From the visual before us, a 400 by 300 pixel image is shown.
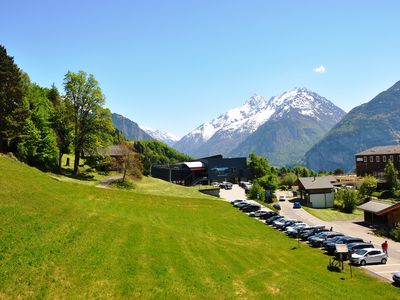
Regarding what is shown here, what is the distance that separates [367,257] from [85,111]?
184ft

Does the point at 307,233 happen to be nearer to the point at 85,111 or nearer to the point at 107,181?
the point at 107,181

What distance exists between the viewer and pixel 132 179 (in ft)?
268

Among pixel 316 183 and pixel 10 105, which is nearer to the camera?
pixel 10 105

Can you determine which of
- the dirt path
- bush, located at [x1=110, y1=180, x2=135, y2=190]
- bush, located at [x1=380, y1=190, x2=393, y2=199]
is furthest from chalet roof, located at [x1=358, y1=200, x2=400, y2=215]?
the dirt path

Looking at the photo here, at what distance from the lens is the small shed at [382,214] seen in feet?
231

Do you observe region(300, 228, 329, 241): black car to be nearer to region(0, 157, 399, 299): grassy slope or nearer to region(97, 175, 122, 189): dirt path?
region(0, 157, 399, 299): grassy slope

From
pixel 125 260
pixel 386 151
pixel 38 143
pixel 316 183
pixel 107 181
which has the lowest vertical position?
pixel 125 260

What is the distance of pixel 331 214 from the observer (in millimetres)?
87125

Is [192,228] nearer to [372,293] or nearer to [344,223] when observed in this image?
[372,293]

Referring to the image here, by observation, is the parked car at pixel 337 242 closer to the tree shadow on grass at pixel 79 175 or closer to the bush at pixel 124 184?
the bush at pixel 124 184

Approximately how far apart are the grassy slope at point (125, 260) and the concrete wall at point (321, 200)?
5042cm

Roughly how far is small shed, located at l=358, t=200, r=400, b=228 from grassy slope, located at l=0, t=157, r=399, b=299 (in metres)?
30.9

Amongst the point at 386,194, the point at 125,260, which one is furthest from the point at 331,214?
the point at 125,260

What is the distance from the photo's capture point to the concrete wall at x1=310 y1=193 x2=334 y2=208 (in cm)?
9700
